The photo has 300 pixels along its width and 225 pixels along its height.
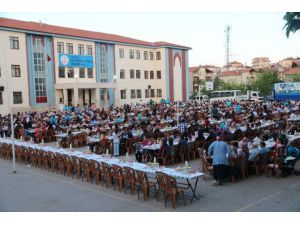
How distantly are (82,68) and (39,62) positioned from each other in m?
5.95

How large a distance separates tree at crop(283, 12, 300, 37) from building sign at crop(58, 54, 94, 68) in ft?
113

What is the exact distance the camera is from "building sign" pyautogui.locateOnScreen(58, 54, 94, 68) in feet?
133

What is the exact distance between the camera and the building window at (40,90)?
3900cm

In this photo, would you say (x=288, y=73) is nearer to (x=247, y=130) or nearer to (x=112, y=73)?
(x=112, y=73)

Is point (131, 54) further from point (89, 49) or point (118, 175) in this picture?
point (118, 175)

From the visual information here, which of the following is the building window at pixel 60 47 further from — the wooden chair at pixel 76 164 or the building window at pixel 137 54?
the wooden chair at pixel 76 164

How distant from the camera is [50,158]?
45.6 feet

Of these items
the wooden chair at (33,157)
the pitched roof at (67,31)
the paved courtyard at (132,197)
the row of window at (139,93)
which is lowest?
the paved courtyard at (132,197)

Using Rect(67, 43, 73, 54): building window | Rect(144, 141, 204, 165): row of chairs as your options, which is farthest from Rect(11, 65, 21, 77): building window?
Rect(144, 141, 204, 165): row of chairs

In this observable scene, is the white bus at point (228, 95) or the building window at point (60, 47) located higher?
the building window at point (60, 47)

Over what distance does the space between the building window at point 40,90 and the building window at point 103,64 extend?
873cm

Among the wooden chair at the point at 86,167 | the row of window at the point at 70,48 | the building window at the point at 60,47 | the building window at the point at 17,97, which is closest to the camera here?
the wooden chair at the point at 86,167

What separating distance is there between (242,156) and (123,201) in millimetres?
4222

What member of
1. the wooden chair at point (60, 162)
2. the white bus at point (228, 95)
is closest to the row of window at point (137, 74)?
the white bus at point (228, 95)
